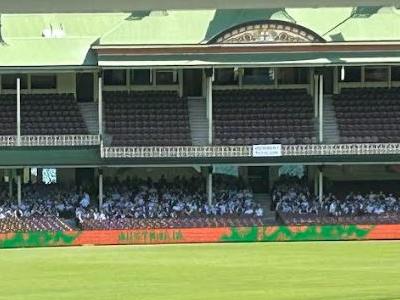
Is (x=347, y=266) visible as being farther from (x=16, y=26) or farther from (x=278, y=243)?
(x=16, y=26)

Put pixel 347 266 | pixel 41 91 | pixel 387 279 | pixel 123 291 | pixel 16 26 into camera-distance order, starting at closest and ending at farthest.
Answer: pixel 123 291, pixel 387 279, pixel 347 266, pixel 41 91, pixel 16 26

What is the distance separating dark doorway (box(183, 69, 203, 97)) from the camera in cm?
4148

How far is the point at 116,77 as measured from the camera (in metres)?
41.4

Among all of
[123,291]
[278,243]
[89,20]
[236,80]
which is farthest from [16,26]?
A: [123,291]

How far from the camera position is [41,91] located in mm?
41406

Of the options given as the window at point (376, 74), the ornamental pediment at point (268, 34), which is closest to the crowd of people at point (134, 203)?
the ornamental pediment at point (268, 34)

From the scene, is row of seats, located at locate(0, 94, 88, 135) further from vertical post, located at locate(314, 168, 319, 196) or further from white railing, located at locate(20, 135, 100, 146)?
vertical post, located at locate(314, 168, 319, 196)


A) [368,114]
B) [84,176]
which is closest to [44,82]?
[84,176]

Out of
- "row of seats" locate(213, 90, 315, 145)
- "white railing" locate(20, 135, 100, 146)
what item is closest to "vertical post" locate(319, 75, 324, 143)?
"row of seats" locate(213, 90, 315, 145)

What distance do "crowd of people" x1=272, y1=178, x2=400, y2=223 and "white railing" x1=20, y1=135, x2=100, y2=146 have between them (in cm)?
745

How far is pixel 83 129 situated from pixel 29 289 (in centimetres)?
2096

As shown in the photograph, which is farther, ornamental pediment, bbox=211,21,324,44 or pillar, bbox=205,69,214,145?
pillar, bbox=205,69,214,145

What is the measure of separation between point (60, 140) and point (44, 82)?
3.86m

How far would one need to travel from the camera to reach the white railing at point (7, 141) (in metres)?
38.5
